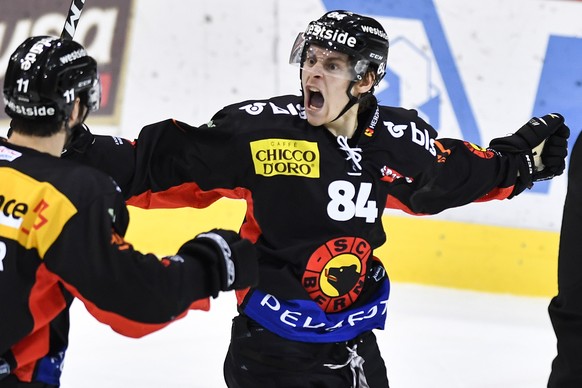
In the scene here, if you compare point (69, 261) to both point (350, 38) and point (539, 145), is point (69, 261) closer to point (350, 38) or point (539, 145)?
point (350, 38)

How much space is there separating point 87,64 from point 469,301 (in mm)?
2932

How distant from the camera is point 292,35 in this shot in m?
4.95

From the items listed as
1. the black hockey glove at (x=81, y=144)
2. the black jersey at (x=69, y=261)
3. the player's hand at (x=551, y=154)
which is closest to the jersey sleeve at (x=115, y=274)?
the black jersey at (x=69, y=261)

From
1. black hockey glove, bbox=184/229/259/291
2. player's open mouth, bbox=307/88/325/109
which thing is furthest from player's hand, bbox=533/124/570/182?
black hockey glove, bbox=184/229/259/291

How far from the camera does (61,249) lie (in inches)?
81.9

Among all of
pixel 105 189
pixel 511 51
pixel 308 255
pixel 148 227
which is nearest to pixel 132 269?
pixel 105 189

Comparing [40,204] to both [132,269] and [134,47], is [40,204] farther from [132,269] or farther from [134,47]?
[134,47]

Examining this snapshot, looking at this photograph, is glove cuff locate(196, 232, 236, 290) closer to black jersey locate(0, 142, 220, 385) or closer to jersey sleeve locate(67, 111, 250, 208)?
black jersey locate(0, 142, 220, 385)

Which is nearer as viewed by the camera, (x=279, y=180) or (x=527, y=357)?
(x=279, y=180)

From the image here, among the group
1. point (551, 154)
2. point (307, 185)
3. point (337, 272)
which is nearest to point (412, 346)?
point (551, 154)

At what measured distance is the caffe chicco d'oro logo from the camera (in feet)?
9.29

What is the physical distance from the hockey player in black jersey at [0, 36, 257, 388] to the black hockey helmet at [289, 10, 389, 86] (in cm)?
82

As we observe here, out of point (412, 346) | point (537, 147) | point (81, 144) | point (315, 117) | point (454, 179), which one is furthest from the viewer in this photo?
point (412, 346)

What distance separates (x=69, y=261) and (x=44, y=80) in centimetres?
41
